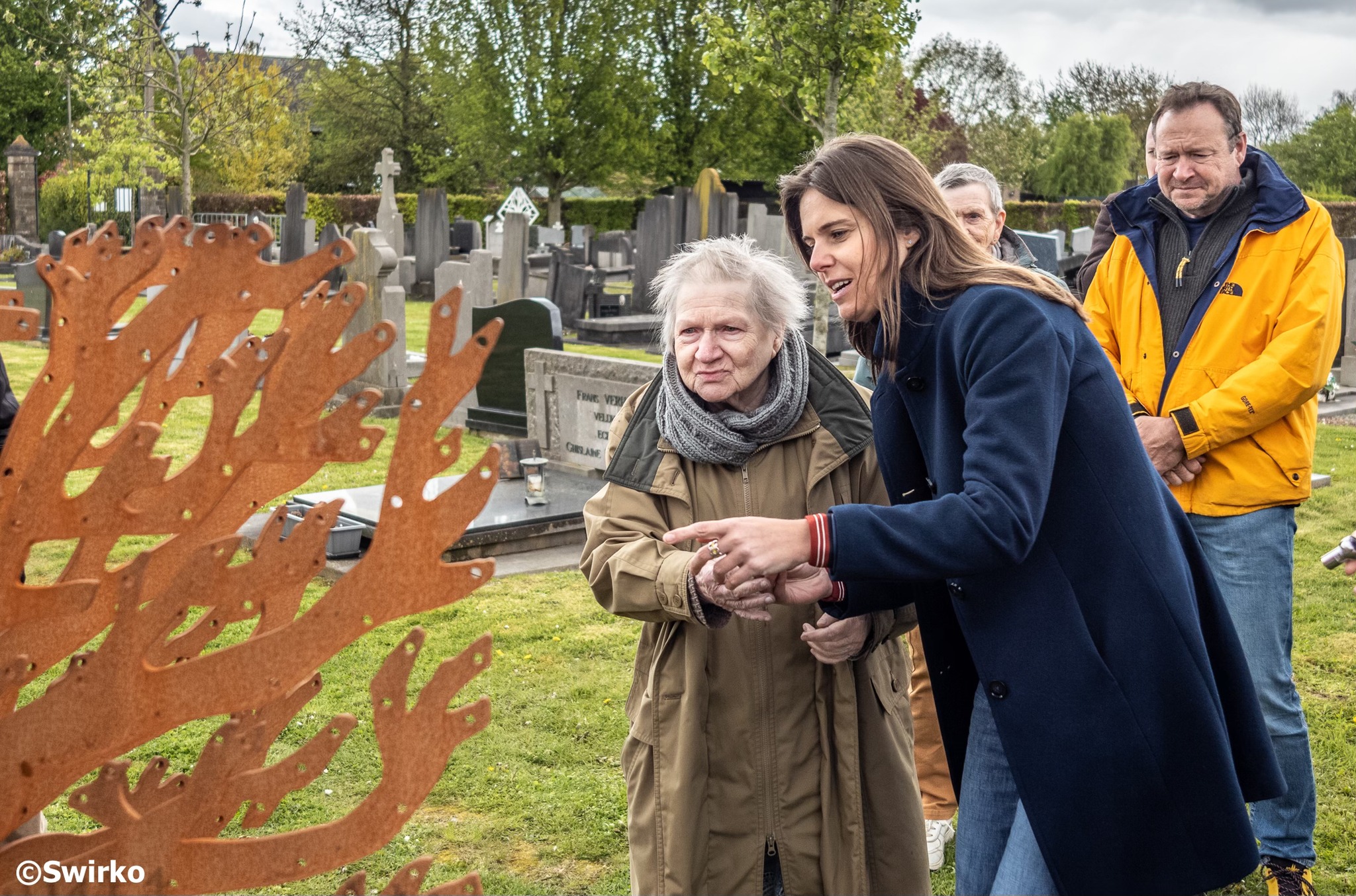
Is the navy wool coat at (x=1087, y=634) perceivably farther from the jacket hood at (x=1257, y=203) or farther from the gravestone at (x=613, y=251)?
the gravestone at (x=613, y=251)

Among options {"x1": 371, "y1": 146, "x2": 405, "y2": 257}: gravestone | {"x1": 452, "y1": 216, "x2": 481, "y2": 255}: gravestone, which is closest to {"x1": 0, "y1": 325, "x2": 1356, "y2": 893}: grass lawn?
{"x1": 371, "y1": 146, "x2": 405, "y2": 257}: gravestone

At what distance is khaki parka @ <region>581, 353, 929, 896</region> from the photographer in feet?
8.19

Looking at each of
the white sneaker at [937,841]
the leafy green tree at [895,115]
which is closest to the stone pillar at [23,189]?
the leafy green tree at [895,115]

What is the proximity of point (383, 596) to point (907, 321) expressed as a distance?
3.21 feet

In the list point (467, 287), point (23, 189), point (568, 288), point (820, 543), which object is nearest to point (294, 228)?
point (568, 288)

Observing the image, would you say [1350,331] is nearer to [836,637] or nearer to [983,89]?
[836,637]

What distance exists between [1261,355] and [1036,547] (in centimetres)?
171

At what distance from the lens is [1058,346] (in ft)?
6.28

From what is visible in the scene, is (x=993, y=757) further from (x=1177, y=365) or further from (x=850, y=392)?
(x=1177, y=365)

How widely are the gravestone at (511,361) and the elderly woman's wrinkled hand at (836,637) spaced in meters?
7.38

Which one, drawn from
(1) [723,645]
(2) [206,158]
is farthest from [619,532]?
(2) [206,158]

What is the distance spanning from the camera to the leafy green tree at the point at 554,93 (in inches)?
1356

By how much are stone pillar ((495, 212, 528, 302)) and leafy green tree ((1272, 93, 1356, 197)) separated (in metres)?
23.8

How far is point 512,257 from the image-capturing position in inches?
710
